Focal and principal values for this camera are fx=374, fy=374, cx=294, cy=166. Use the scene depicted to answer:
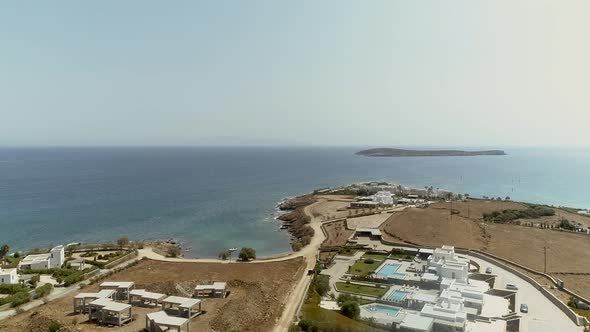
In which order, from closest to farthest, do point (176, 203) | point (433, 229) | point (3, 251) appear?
point (3, 251) → point (433, 229) → point (176, 203)

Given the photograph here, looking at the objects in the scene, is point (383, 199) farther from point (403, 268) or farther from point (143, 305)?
point (143, 305)

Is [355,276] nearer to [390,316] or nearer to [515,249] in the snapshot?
[390,316]

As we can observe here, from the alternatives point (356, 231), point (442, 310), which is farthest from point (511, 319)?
point (356, 231)

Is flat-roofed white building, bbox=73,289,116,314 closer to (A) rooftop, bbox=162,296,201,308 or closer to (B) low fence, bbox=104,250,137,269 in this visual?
(A) rooftop, bbox=162,296,201,308

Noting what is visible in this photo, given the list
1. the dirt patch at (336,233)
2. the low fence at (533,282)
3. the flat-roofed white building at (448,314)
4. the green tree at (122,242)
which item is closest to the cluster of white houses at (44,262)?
the green tree at (122,242)

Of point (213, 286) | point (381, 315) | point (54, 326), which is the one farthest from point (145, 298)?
point (381, 315)

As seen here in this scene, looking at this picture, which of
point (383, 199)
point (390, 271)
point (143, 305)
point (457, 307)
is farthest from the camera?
point (383, 199)

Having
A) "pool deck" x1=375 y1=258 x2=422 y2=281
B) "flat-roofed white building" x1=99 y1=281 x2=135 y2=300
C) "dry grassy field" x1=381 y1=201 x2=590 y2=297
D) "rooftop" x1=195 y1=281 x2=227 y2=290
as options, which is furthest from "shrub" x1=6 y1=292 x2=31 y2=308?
"dry grassy field" x1=381 y1=201 x2=590 y2=297
